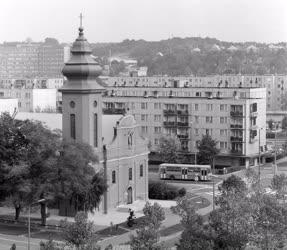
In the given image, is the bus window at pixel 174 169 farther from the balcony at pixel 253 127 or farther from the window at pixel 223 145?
the balcony at pixel 253 127

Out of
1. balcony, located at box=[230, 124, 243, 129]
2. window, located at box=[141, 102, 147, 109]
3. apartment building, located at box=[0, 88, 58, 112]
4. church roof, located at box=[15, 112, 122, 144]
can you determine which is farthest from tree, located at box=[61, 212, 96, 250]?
apartment building, located at box=[0, 88, 58, 112]

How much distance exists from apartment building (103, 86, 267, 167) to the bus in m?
12.7

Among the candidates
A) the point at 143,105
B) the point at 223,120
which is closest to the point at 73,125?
the point at 223,120

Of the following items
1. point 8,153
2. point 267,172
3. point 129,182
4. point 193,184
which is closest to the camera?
point 8,153

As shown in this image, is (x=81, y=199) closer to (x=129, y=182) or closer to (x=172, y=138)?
(x=129, y=182)

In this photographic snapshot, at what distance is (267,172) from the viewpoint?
102688mm

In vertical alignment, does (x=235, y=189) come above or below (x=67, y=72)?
below

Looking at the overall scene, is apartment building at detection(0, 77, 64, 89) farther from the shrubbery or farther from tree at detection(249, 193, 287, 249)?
tree at detection(249, 193, 287, 249)

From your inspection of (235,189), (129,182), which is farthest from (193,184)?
(235,189)

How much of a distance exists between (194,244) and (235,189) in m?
11.3

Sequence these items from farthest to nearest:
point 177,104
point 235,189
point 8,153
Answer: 1. point 177,104
2. point 8,153
3. point 235,189

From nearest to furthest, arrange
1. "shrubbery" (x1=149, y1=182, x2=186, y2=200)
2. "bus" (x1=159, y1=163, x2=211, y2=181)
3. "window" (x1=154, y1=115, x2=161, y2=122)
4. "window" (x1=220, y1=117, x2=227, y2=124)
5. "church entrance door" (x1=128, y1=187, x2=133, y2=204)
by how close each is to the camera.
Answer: "church entrance door" (x1=128, y1=187, x2=133, y2=204) → "shrubbery" (x1=149, y1=182, x2=186, y2=200) → "bus" (x1=159, y1=163, x2=211, y2=181) → "window" (x1=220, y1=117, x2=227, y2=124) → "window" (x1=154, y1=115, x2=161, y2=122)

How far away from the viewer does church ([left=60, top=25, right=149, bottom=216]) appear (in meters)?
72.4

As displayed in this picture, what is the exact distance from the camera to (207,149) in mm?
104688
